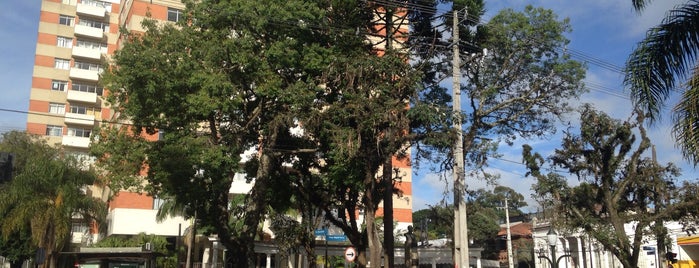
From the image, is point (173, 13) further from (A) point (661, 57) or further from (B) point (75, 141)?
(A) point (661, 57)

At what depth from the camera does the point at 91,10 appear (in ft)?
204

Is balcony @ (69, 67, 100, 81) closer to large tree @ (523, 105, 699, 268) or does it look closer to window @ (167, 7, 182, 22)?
window @ (167, 7, 182, 22)

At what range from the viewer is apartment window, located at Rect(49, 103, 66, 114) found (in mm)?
60000

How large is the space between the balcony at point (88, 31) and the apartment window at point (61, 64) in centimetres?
327

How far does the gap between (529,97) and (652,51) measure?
12739 millimetres

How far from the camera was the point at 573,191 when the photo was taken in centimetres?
2669

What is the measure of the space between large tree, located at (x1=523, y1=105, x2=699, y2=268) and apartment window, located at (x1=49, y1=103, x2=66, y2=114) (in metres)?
50.3

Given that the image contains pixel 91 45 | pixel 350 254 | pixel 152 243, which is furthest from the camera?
pixel 91 45

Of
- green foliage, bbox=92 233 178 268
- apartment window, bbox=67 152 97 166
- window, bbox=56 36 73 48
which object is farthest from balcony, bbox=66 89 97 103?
green foliage, bbox=92 233 178 268

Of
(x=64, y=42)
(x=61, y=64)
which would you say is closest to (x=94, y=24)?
(x=64, y=42)

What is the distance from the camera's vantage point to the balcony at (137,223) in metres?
43.7

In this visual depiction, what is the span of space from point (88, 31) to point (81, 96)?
22.6 ft

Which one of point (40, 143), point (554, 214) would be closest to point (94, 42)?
point (40, 143)

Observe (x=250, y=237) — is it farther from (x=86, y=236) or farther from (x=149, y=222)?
(x=86, y=236)
